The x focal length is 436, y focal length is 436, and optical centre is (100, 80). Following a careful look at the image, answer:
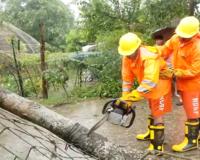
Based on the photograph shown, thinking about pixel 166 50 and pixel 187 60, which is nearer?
pixel 187 60

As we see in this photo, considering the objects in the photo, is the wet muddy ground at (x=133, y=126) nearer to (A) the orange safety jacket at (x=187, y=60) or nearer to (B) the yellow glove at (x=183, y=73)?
(A) the orange safety jacket at (x=187, y=60)

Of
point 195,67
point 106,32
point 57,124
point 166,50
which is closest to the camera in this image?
point 57,124

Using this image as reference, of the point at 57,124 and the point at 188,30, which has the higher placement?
the point at 188,30

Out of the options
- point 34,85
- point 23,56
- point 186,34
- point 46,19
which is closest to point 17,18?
point 46,19

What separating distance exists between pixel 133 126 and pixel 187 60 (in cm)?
205

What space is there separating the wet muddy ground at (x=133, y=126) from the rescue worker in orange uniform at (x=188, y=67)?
0.82 feet

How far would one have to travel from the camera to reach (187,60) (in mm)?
5199

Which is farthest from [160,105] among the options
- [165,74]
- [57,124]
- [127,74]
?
[57,124]

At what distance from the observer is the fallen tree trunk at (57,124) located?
7.84 ft

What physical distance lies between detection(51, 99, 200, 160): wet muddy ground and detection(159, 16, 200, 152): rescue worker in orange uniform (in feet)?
0.82

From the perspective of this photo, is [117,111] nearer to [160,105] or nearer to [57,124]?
[160,105]

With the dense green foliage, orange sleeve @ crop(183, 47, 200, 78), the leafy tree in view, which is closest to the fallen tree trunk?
orange sleeve @ crop(183, 47, 200, 78)

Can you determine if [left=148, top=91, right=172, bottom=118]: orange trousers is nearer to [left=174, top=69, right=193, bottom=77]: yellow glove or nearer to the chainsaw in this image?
[left=174, top=69, right=193, bottom=77]: yellow glove

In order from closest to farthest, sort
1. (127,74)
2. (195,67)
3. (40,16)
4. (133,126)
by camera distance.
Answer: (195,67) → (127,74) → (133,126) → (40,16)
